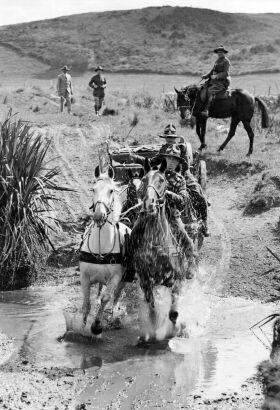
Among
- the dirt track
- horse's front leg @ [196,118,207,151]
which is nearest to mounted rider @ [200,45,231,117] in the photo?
horse's front leg @ [196,118,207,151]

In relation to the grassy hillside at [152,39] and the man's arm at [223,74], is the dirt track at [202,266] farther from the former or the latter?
the grassy hillside at [152,39]

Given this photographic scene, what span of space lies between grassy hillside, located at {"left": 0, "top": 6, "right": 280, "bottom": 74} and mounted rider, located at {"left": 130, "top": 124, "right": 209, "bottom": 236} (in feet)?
153

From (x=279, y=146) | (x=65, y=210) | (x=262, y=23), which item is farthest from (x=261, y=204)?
(x=262, y=23)

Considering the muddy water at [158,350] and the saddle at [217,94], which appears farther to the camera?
the saddle at [217,94]

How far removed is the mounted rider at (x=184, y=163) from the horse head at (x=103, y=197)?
3.59 ft

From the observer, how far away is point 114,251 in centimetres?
967

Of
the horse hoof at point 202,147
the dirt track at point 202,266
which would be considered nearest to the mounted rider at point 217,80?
the horse hoof at point 202,147

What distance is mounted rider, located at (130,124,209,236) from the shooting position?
10884 mm

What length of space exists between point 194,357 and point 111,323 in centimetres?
150

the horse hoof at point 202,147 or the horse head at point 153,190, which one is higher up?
the horse head at point 153,190

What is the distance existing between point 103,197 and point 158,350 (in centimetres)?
203

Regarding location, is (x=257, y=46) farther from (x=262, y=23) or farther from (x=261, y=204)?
(x=261, y=204)

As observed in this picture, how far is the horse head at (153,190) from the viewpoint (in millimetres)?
9133

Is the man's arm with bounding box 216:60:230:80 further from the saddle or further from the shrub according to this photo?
the shrub
